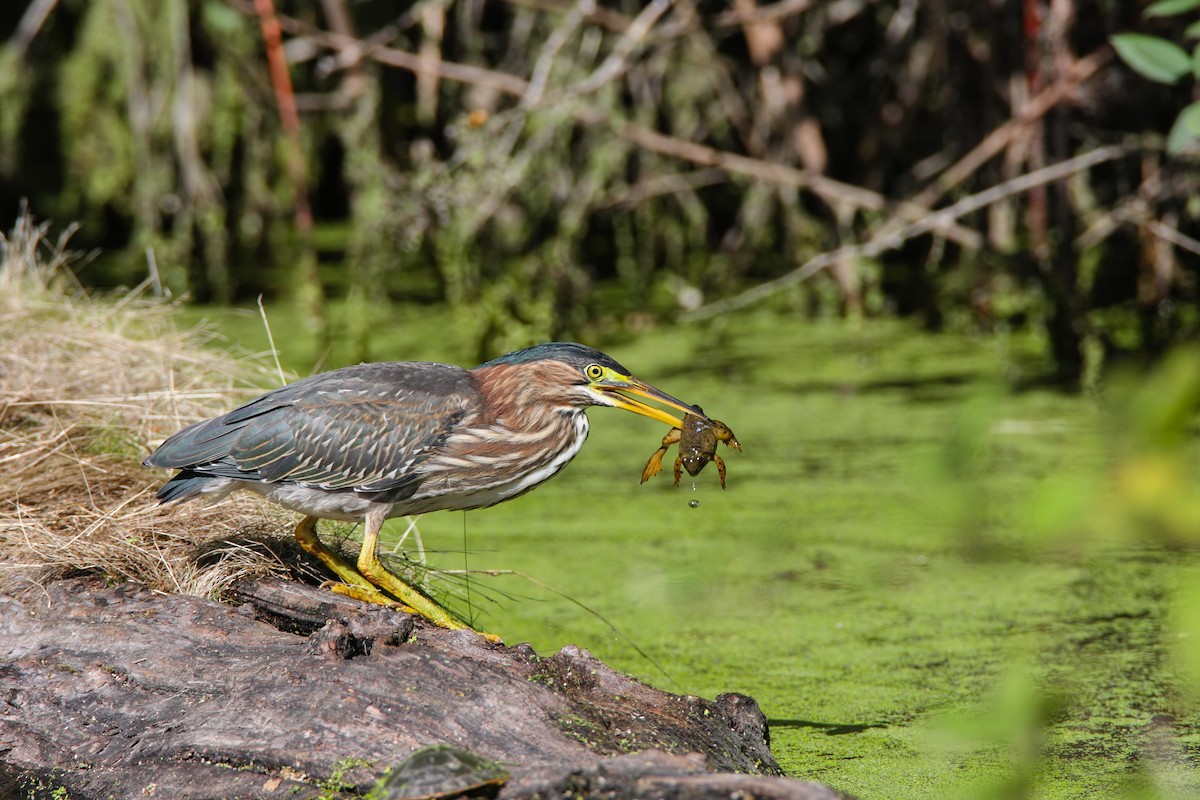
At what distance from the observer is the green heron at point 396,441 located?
296 centimetres

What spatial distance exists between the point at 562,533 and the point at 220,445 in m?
1.84

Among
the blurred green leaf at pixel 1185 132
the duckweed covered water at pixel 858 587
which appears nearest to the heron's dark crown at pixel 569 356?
the duckweed covered water at pixel 858 587

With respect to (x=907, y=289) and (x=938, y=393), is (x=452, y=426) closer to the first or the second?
(x=938, y=393)

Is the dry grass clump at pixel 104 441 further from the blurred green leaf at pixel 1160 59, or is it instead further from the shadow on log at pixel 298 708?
the blurred green leaf at pixel 1160 59

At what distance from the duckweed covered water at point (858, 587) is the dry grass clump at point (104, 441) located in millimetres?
670

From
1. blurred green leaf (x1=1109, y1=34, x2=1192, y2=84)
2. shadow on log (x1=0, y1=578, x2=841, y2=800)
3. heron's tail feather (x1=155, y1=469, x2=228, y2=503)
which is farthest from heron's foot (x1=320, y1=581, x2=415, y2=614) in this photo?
blurred green leaf (x1=1109, y1=34, x2=1192, y2=84)

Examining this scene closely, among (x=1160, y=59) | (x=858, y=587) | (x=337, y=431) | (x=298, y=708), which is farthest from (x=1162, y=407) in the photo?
(x=858, y=587)

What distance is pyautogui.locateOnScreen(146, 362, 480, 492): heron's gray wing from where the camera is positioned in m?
2.96

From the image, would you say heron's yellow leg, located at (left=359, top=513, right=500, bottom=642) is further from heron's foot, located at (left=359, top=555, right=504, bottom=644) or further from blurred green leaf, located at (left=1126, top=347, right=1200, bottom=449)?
blurred green leaf, located at (left=1126, top=347, right=1200, bottom=449)

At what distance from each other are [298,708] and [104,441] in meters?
1.35

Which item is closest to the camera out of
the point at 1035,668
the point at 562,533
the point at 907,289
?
the point at 1035,668

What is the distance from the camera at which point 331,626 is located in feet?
7.99

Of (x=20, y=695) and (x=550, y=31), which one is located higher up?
(x=550, y=31)

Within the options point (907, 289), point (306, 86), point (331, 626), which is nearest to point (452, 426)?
point (331, 626)
